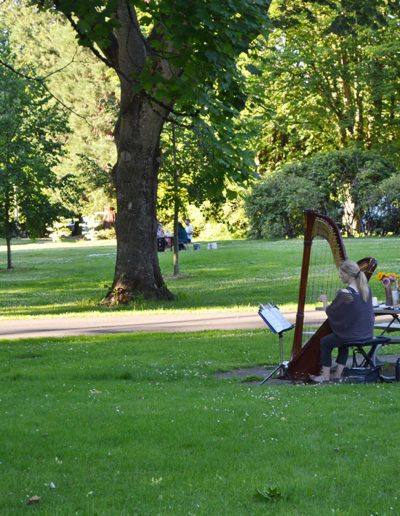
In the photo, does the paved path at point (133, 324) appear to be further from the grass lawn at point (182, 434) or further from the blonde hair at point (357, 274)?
the blonde hair at point (357, 274)

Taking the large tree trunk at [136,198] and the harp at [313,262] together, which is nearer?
the harp at [313,262]

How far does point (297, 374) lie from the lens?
9.95 meters

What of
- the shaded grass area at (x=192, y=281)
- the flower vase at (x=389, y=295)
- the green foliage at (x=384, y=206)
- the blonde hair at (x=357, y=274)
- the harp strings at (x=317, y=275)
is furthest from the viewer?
the green foliage at (x=384, y=206)

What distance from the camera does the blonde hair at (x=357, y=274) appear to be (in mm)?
9531

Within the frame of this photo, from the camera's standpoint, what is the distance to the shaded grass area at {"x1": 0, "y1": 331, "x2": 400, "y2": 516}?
17.5ft

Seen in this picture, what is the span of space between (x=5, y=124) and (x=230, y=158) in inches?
845

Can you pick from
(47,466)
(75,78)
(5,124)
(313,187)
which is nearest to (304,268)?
(47,466)

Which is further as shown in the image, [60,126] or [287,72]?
[287,72]

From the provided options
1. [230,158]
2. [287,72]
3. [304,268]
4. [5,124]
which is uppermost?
[287,72]

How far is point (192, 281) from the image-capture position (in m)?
25.1

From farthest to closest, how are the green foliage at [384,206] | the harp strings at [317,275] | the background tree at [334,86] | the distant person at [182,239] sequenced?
the background tree at [334,86]
the distant person at [182,239]
the green foliage at [384,206]
the harp strings at [317,275]

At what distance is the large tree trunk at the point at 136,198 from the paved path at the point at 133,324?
205cm

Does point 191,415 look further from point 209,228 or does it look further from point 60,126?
point 209,228

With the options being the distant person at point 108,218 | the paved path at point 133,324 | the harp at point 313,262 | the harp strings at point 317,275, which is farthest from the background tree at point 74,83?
the harp at point 313,262
